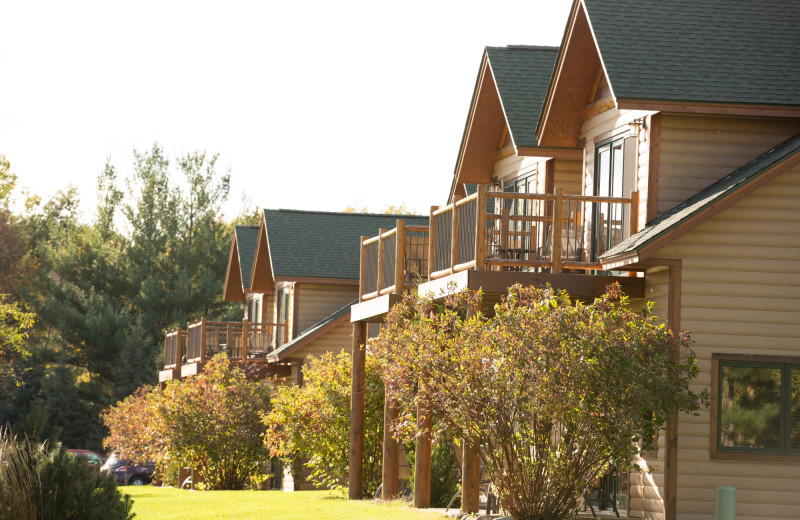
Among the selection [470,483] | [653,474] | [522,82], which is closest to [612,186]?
[522,82]

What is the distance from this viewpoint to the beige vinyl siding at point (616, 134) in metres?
17.9

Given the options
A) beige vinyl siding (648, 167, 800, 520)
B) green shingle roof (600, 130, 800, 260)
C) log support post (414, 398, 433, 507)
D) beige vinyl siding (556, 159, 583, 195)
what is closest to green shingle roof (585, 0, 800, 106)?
green shingle roof (600, 130, 800, 260)

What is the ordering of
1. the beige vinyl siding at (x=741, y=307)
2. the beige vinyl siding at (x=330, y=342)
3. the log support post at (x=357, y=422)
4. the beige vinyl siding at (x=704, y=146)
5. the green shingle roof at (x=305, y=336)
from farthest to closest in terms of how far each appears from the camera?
the beige vinyl siding at (x=330, y=342) < the green shingle roof at (x=305, y=336) < the log support post at (x=357, y=422) < the beige vinyl siding at (x=704, y=146) < the beige vinyl siding at (x=741, y=307)

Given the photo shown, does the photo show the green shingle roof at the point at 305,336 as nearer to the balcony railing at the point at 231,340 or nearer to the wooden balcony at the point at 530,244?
the balcony railing at the point at 231,340

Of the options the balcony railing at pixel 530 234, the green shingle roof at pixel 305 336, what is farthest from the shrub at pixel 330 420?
the green shingle roof at pixel 305 336

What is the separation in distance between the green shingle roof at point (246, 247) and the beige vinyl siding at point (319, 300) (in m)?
5.46

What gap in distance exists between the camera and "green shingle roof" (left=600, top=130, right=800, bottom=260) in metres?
16.0

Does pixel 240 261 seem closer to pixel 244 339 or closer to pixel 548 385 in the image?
pixel 244 339

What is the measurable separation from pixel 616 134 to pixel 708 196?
291 centimetres

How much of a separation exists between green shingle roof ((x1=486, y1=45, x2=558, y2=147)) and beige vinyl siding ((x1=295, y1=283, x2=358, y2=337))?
48.8 feet

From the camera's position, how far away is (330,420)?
972 inches

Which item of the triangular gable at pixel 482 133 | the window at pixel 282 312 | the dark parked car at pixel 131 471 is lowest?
the dark parked car at pixel 131 471

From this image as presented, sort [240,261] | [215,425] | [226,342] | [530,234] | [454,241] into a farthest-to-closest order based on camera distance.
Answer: [240,261] < [226,342] < [215,425] < [530,234] < [454,241]

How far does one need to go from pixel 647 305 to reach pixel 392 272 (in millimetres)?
6585
